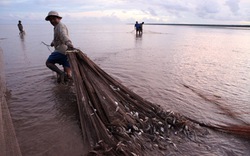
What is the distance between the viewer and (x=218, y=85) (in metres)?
7.34

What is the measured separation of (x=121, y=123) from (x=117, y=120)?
3.4 inches

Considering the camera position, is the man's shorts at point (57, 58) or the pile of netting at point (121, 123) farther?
the man's shorts at point (57, 58)

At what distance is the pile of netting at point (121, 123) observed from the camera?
10.6ft

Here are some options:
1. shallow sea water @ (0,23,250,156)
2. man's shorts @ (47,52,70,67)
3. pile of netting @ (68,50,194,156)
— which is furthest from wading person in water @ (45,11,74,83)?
pile of netting @ (68,50,194,156)

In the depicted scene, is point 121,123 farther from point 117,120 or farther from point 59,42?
point 59,42

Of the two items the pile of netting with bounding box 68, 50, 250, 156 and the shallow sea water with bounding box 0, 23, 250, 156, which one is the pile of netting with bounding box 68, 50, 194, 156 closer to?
the pile of netting with bounding box 68, 50, 250, 156

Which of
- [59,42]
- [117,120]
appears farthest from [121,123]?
[59,42]

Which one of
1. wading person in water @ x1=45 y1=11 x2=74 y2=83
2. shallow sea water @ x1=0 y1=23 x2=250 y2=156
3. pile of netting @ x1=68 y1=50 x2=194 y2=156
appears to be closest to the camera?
pile of netting @ x1=68 y1=50 x2=194 y2=156

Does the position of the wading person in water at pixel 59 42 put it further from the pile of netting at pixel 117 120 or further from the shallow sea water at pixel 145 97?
the pile of netting at pixel 117 120

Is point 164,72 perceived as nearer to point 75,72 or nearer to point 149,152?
point 75,72

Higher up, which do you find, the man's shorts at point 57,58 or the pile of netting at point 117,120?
the man's shorts at point 57,58

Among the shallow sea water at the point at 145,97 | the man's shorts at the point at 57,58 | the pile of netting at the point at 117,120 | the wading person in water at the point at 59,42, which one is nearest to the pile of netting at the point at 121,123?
the pile of netting at the point at 117,120

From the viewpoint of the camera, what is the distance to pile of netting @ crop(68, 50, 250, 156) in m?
3.22

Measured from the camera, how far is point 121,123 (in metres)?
3.54
